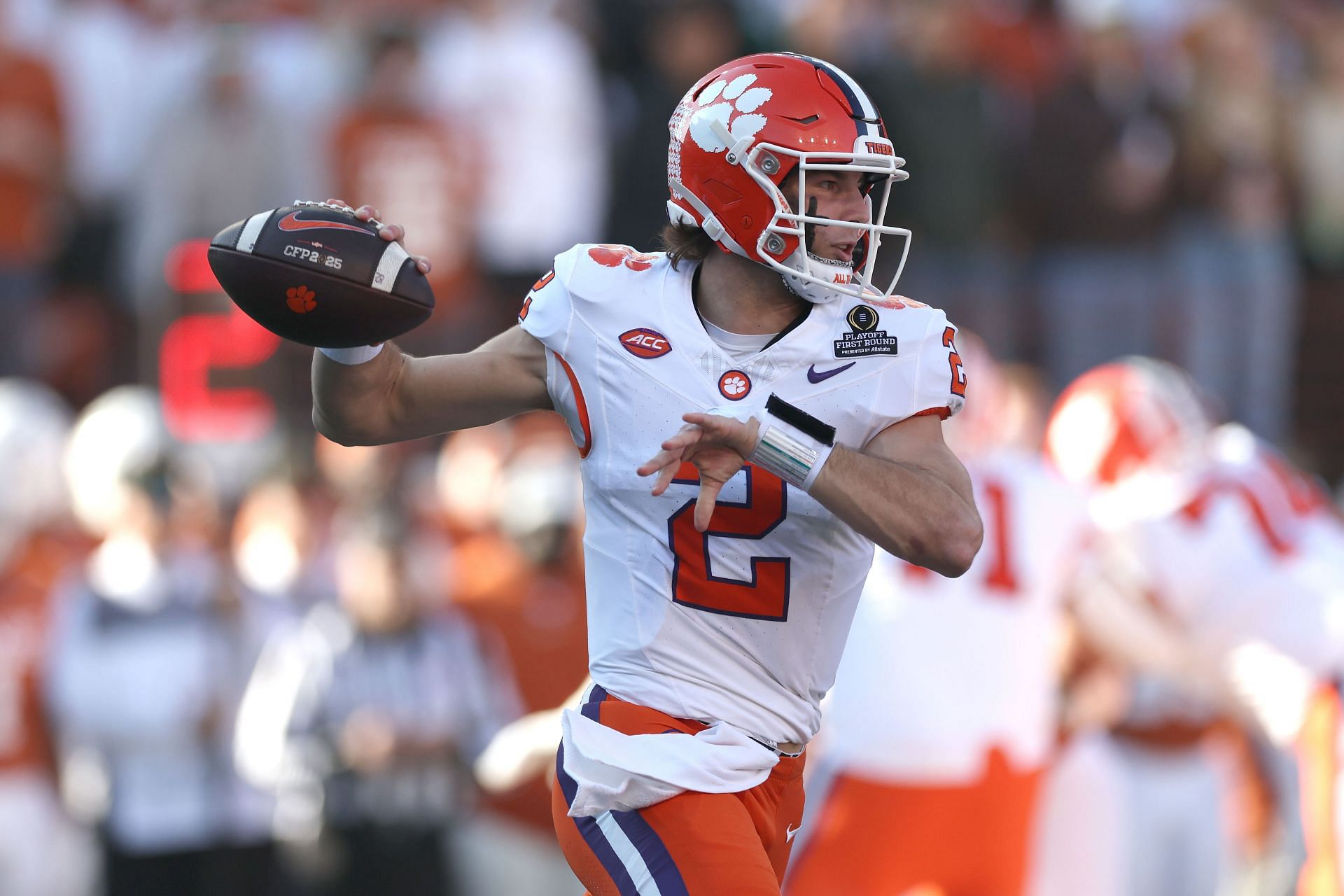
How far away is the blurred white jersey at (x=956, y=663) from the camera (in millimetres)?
4973

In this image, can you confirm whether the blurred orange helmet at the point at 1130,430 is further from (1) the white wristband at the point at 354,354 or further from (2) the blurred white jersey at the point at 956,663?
(1) the white wristband at the point at 354,354

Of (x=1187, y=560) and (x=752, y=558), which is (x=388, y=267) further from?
(x=1187, y=560)

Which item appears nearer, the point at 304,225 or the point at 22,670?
the point at 304,225

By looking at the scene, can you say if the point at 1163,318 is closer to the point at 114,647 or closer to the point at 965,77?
the point at 965,77

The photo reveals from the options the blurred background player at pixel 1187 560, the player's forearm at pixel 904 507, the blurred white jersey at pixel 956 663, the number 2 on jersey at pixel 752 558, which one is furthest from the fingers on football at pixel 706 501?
the blurred background player at pixel 1187 560

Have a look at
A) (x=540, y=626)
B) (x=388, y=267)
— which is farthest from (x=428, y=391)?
(x=540, y=626)

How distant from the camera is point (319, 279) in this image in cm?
329

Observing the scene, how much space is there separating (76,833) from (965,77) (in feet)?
18.4

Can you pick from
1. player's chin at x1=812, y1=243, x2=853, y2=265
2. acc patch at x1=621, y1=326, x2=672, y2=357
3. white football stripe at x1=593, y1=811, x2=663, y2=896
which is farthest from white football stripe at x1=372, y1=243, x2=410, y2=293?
white football stripe at x1=593, y1=811, x2=663, y2=896

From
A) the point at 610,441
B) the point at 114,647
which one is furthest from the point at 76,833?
the point at 610,441

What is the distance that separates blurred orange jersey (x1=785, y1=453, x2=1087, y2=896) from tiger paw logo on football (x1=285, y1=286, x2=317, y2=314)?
221 centimetres

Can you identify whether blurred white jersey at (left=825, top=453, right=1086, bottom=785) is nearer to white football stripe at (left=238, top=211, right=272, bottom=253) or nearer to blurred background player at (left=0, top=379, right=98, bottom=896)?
white football stripe at (left=238, top=211, right=272, bottom=253)

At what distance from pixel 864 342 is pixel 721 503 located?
1.30 ft

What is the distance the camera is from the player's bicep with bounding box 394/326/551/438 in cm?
346
